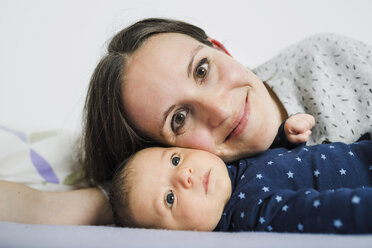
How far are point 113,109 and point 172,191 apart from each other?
30cm

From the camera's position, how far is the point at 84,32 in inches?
66.7

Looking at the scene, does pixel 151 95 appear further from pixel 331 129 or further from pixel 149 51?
pixel 331 129

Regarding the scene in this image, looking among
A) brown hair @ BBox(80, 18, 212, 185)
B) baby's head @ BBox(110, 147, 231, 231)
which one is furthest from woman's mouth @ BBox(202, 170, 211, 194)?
brown hair @ BBox(80, 18, 212, 185)

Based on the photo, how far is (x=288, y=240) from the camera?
477 mm

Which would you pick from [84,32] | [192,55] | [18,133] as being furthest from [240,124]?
[84,32]

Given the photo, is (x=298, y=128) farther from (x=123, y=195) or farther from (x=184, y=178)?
(x=123, y=195)

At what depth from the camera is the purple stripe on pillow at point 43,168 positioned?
45.9 inches

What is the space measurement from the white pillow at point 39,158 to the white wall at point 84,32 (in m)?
0.28

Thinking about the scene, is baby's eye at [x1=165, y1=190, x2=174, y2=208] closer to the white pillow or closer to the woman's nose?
the woman's nose

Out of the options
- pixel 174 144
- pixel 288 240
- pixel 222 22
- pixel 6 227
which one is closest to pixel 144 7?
pixel 222 22

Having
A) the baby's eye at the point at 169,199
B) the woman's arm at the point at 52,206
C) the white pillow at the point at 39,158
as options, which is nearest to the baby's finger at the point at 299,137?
the baby's eye at the point at 169,199

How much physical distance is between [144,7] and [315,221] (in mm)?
1444

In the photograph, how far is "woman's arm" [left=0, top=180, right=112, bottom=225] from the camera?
86 centimetres

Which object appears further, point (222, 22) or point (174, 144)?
point (222, 22)
